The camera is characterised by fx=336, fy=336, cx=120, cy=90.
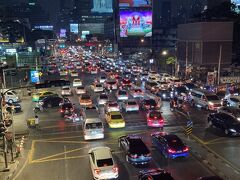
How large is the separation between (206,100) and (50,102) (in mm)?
20795

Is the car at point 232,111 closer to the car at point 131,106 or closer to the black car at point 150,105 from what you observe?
the black car at point 150,105

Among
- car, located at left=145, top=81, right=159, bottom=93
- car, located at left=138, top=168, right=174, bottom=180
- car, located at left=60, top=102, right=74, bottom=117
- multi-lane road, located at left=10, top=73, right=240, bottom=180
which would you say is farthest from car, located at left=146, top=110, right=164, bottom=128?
car, located at left=145, top=81, right=159, bottom=93

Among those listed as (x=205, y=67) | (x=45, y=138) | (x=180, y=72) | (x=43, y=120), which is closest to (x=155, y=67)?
(x=180, y=72)

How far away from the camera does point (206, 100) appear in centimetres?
4138

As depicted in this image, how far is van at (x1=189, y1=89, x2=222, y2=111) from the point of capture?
40.6 metres

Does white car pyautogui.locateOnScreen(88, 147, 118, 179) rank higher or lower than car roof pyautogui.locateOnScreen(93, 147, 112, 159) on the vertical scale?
lower

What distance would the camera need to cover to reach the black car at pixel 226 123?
2998cm

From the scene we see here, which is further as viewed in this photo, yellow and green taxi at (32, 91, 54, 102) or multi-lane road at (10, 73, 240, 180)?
yellow and green taxi at (32, 91, 54, 102)

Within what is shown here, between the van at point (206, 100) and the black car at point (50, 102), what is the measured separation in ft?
60.3

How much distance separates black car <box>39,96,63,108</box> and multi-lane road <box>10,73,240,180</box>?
7.86m

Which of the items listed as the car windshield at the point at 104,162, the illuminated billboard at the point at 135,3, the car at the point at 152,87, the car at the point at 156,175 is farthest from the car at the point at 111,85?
the illuminated billboard at the point at 135,3

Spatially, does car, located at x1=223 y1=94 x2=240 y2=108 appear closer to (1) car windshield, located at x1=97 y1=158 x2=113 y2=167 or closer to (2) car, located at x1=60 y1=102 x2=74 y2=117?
(2) car, located at x1=60 y1=102 x2=74 y2=117

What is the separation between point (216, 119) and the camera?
107ft

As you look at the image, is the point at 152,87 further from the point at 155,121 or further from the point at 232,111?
the point at 155,121
